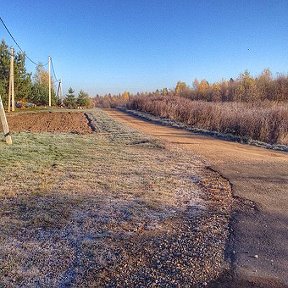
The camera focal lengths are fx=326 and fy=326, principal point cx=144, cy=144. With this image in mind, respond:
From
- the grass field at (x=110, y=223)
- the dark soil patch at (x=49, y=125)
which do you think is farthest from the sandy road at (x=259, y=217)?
the dark soil patch at (x=49, y=125)

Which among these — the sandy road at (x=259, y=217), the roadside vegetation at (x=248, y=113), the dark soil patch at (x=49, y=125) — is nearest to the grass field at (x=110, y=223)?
the sandy road at (x=259, y=217)

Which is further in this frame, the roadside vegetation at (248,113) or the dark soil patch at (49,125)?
the dark soil patch at (49,125)

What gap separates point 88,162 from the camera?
7.52 m

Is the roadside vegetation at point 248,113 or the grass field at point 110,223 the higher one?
the roadside vegetation at point 248,113

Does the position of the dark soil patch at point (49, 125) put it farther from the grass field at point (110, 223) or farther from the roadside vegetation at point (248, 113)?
the grass field at point (110, 223)

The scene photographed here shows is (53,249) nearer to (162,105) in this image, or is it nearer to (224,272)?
(224,272)

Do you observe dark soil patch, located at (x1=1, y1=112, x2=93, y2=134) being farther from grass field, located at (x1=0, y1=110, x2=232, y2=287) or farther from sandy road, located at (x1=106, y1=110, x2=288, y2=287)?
sandy road, located at (x1=106, y1=110, x2=288, y2=287)

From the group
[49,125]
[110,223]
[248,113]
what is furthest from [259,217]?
[49,125]

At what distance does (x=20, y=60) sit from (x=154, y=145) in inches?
1228

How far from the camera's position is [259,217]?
441 cm

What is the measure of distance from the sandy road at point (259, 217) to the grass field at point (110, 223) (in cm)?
20

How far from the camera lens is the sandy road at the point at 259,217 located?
306 cm

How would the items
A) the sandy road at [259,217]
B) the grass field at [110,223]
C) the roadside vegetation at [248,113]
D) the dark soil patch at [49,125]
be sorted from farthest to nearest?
the dark soil patch at [49,125] → the roadside vegetation at [248,113] → the sandy road at [259,217] → the grass field at [110,223]

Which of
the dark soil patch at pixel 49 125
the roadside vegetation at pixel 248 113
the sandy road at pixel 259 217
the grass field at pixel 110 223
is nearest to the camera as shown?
the grass field at pixel 110 223
